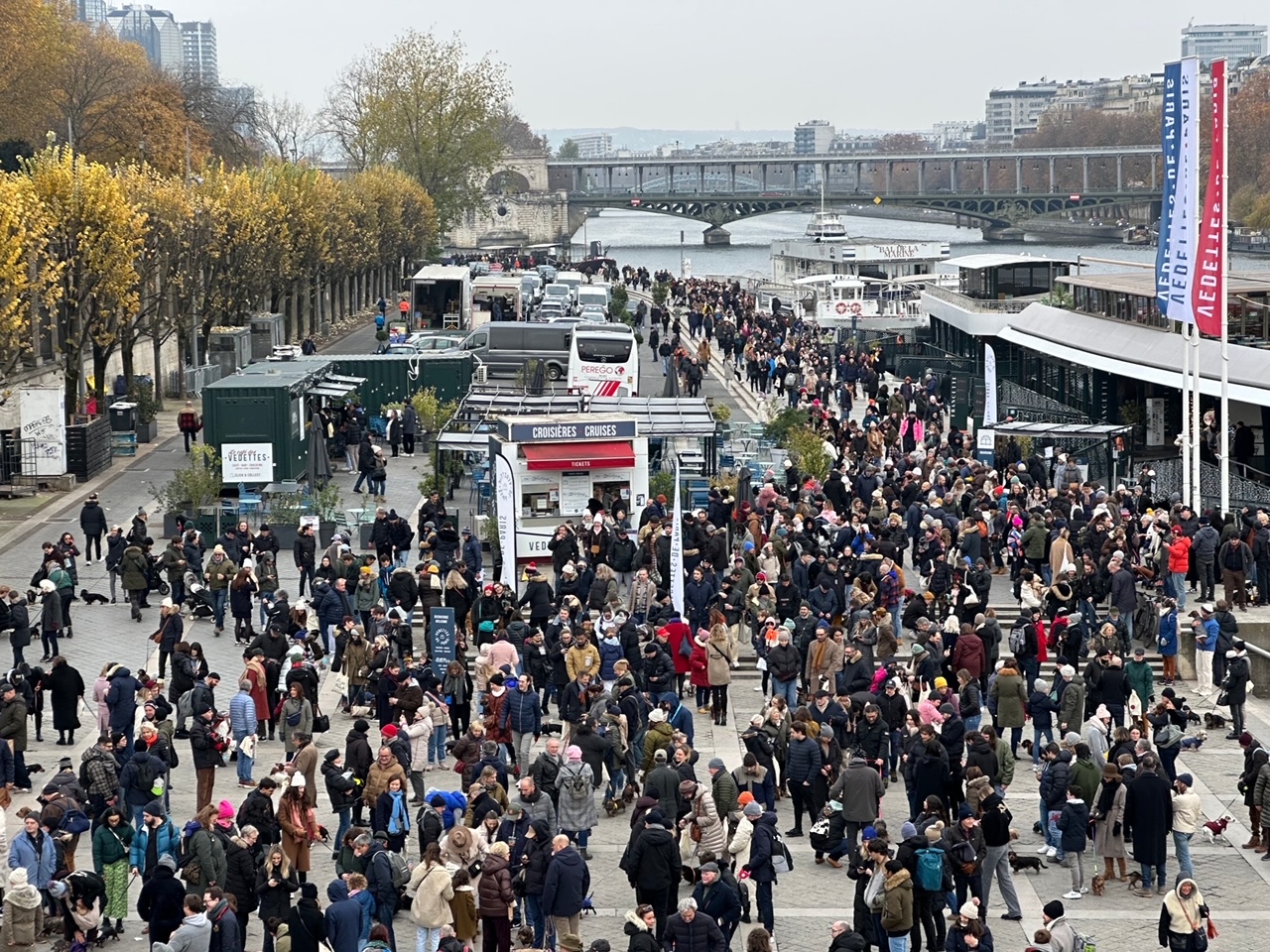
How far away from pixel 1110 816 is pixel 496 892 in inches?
215

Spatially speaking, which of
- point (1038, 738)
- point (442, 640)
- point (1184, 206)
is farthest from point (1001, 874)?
point (1184, 206)

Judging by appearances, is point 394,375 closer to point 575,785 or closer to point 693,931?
point 575,785

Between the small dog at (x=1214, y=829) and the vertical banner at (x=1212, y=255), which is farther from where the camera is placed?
the vertical banner at (x=1212, y=255)

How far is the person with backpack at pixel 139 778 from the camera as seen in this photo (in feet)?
57.0

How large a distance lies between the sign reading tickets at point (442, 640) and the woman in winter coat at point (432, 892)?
27.3ft

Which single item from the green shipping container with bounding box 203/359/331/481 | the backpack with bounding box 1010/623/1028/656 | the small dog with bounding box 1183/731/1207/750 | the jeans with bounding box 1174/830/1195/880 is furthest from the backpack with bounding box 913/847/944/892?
the green shipping container with bounding box 203/359/331/481

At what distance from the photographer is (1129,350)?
43531 mm

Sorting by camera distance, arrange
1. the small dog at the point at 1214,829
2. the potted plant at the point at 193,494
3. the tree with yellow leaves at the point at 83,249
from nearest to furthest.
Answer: the small dog at the point at 1214,829 < the potted plant at the point at 193,494 < the tree with yellow leaves at the point at 83,249

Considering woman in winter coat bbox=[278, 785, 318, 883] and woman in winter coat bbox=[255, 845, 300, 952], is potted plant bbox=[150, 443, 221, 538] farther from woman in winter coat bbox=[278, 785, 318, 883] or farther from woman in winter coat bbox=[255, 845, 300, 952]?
woman in winter coat bbox=[255, 845, 300, 952]

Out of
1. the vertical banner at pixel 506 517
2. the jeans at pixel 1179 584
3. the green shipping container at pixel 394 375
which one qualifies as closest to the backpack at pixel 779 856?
the vertical banner at pixel 506 517

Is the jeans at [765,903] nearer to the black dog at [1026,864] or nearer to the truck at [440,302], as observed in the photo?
the black dog at [1026,864]

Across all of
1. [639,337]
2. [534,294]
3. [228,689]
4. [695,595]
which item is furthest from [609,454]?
[534,294]

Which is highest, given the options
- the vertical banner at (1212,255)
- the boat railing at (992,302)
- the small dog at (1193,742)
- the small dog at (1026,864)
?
the vertical banner at (1212,255)

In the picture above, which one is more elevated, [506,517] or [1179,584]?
[506,517]
